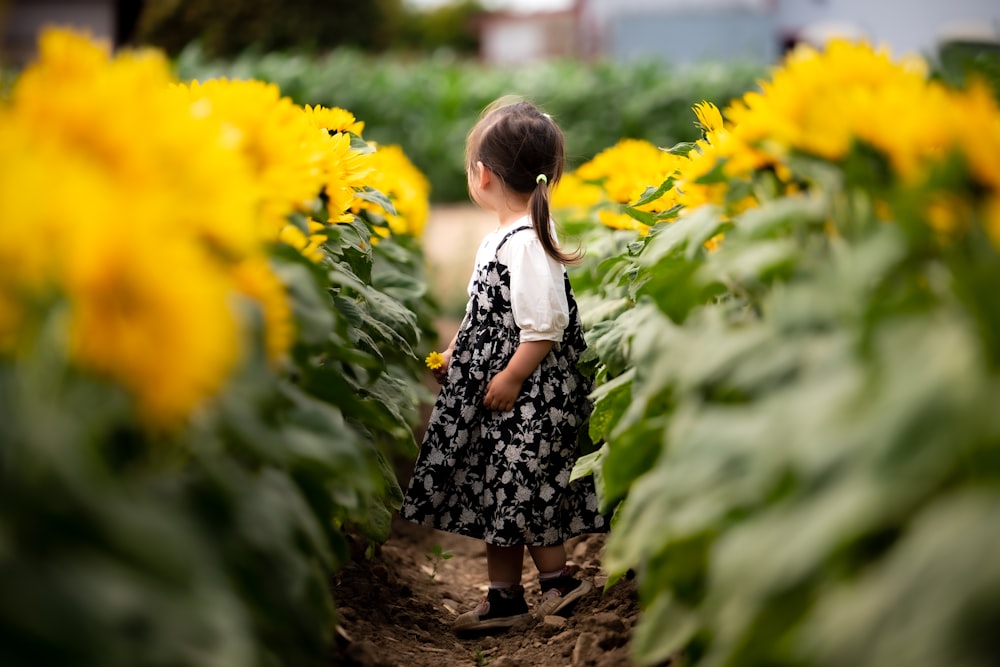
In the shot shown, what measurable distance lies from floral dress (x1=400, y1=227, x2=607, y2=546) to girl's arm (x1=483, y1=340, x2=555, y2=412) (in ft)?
0.13

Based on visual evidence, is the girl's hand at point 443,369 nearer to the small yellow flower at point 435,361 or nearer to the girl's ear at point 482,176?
the small yellow flower at point 435,361

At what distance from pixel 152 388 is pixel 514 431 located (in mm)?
2145

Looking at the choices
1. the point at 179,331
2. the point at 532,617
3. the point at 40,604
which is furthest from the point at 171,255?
the point at 532,617

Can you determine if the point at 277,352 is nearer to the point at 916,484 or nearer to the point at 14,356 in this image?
the point at 14,356

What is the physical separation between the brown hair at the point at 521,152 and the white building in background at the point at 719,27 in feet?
17.5

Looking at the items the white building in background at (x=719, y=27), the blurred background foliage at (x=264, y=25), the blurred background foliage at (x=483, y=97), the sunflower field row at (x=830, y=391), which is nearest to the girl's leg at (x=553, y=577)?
the sunflower field row at (x=830, y=391)

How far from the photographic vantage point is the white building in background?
14797mm

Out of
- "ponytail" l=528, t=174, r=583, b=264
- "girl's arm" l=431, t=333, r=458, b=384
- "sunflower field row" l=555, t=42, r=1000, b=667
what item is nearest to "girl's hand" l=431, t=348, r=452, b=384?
"girl's arm" l=431, t=333, r=458, b=384

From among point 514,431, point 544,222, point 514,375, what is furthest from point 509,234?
point 514,431

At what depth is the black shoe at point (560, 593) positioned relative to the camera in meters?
3.29

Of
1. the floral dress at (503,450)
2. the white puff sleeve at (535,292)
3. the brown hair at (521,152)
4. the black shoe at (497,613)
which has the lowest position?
the black shoe at (497,613)

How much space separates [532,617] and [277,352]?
1.87 meters

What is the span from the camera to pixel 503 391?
134 inches

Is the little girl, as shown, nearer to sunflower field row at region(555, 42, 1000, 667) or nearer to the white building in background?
sunflower field row at region(555, 42, 1000, 667)
